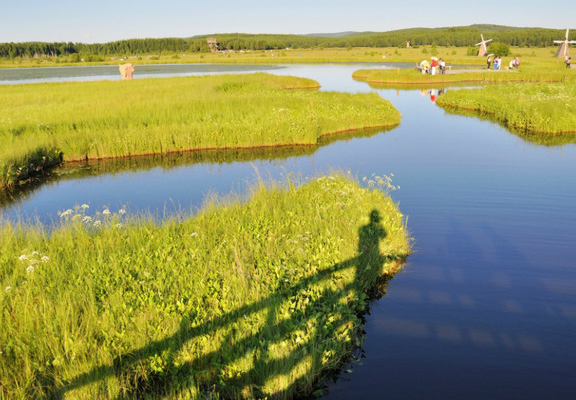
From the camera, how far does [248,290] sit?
6961 mm

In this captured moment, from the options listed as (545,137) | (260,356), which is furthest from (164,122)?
(545,137)

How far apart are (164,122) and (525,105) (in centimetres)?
2222

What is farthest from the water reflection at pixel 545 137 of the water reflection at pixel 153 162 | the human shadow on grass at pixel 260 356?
the human shadow on grass at pixel 260 356

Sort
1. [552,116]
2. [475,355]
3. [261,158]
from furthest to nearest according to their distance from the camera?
[552,116] → [261,158] → [475,355]

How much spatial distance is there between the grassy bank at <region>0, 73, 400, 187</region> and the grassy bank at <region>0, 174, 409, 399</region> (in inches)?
458

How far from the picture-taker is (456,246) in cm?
1078

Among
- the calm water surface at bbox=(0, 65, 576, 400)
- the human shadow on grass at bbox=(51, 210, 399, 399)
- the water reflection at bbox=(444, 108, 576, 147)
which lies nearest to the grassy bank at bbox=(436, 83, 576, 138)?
the water reflection at bbox=(444, 108, 576, 147)

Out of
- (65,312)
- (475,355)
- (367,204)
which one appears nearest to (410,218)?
(367,204)

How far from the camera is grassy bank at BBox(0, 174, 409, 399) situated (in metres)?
5.56

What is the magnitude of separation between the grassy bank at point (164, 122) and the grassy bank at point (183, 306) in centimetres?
1163

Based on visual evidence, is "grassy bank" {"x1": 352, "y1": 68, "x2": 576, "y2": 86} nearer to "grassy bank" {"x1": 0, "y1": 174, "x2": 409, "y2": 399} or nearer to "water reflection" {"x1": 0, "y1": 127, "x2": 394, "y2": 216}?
"water reflection" {"x1": 0, "y1": 127, "x2": 394, "y2": 216}

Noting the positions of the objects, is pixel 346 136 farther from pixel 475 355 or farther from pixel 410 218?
pixel 475 355

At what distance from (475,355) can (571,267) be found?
4282 mm

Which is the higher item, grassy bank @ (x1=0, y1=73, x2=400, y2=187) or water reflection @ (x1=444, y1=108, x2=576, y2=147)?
grassy bank @ (x1=0, y1=73, x2=400, y2=187)
